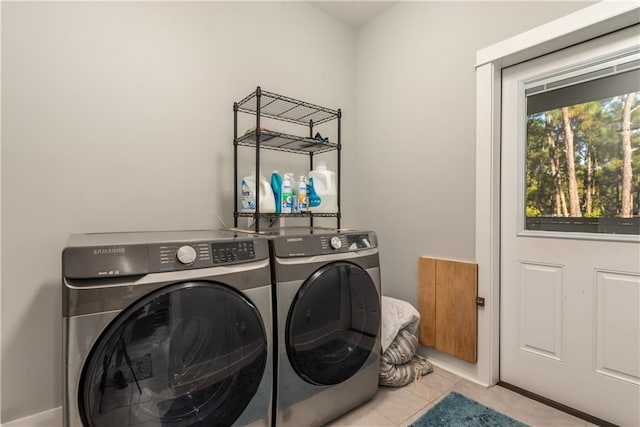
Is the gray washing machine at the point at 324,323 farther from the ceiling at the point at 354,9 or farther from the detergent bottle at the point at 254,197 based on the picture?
the ceiling at the point at 354,9

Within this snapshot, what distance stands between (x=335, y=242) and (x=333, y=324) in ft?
1.22

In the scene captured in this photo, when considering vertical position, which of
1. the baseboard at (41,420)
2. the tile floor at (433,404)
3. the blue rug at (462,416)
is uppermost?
the baseboard at (41,420)

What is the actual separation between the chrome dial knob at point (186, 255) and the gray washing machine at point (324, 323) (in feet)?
1.08

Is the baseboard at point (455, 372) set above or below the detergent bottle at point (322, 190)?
below

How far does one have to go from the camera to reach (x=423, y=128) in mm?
2061

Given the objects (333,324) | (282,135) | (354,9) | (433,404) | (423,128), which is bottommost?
(433,404)

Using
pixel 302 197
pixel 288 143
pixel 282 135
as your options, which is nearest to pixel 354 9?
pixel 288 143

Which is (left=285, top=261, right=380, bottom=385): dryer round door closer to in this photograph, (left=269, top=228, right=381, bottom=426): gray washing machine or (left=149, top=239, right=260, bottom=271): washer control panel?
(left=269, top=228, right=381, bottom=426): gray washing machine

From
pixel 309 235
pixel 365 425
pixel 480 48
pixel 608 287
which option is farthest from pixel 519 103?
pixel 365 425

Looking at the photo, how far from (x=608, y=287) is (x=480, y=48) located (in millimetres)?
1380

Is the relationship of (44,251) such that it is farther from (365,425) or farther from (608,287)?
(608,287)

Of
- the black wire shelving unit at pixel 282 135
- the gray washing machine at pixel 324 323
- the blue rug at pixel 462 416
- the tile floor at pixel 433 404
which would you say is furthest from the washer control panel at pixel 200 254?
the blue rug at pixel 462 416

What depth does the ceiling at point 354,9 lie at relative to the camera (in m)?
2.25

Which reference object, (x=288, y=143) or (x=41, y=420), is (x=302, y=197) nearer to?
(x=288, y=143)
